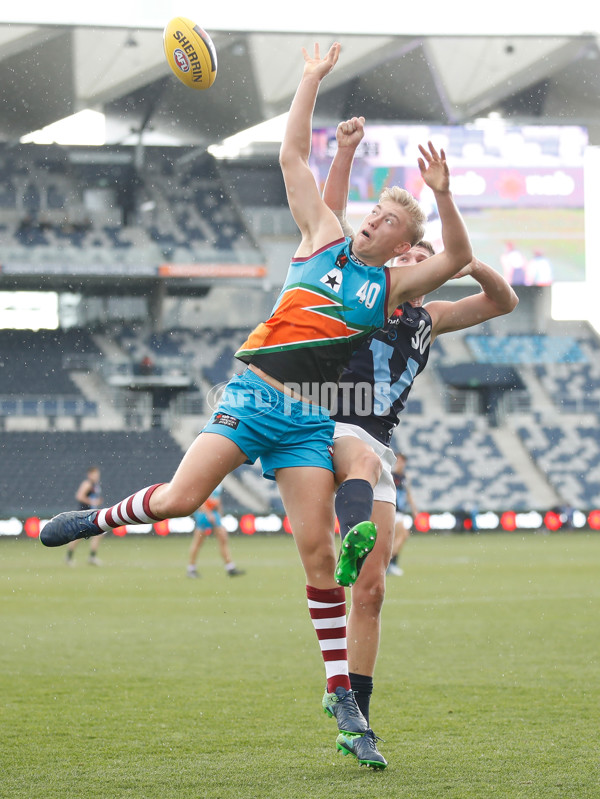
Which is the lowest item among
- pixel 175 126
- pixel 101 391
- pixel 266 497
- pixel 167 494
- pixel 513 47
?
pixel 266 497

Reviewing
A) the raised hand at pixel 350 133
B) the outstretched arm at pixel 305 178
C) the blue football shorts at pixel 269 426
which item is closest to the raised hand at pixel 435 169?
the outstretched arm at pixel 305 178

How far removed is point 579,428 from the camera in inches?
1350

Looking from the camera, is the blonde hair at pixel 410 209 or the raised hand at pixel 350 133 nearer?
the blonde hair at pixel 410 209

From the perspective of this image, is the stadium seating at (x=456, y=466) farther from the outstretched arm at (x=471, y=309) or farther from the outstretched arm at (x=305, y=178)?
the outstretched arm at (x=305, y=178)

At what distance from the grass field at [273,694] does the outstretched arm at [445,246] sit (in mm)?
2042

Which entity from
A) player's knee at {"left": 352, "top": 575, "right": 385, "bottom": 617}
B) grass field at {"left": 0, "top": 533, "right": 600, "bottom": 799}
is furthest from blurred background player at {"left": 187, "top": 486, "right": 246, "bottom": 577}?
player's knee at {"left": 352, "top": 575, "right": 385, "bottom": 617}

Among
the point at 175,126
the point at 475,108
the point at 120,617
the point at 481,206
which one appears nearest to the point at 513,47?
the point at 475,108

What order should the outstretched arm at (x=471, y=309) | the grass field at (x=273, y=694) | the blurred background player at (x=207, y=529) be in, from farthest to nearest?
1. the blurred background player at (x=207, y=529)
2. the outstretched arm at (x=471, y=309)
3. the grass field at (x=273, y=694)

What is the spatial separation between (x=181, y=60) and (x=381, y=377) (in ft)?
8.08

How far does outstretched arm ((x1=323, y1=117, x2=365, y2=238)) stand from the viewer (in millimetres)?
4934

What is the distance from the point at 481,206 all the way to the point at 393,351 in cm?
2980

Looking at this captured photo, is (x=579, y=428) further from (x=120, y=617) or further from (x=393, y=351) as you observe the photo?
(x=393, y=351)

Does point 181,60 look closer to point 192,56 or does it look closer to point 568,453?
point 192,56

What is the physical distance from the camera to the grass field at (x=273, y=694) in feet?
13.8
